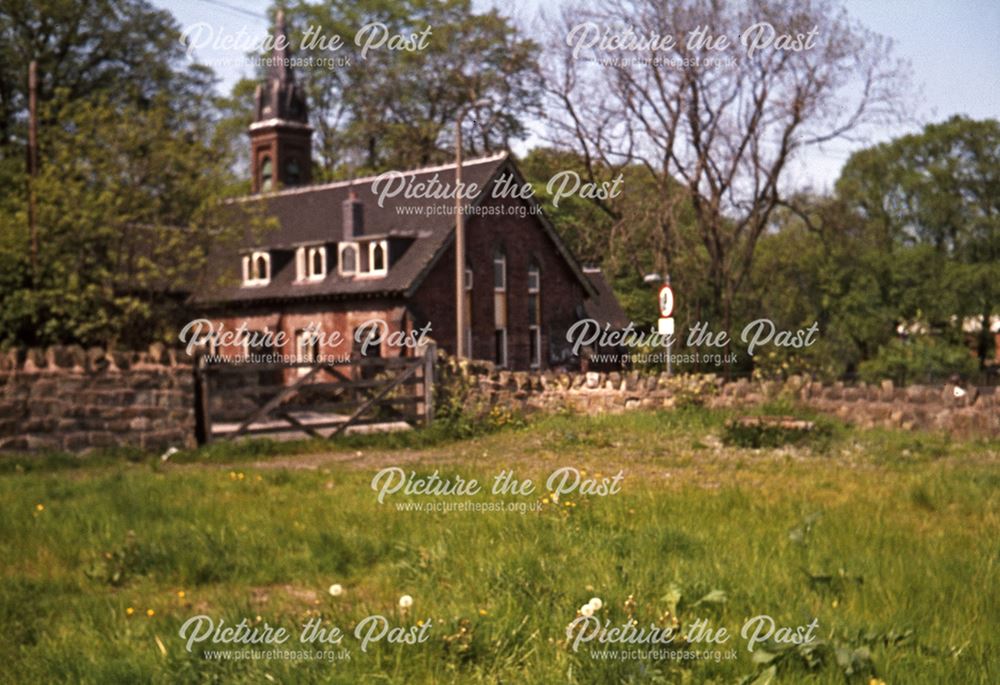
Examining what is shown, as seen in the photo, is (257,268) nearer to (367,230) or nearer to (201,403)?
(367,230)

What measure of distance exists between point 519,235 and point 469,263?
2955mm

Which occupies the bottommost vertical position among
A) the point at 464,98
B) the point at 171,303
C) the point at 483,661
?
the point at 483,661

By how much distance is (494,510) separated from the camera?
9078 millimetres

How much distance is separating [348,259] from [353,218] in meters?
1.52

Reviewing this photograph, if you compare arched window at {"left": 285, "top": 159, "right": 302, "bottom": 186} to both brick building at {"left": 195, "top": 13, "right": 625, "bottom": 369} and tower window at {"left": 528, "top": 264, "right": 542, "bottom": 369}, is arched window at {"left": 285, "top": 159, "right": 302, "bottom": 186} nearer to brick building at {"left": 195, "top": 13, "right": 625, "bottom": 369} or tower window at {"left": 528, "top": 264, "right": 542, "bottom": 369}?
brick building at {"left": 195, "top": 13, "right": 625, "bottom": 369}

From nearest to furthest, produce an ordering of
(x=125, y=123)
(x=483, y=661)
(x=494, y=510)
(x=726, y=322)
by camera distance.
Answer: (x=483, y=661), (x=494, y=510), (x=125, y=123), (x=726, y=322)

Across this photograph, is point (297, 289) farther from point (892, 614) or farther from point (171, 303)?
point (892, 614)

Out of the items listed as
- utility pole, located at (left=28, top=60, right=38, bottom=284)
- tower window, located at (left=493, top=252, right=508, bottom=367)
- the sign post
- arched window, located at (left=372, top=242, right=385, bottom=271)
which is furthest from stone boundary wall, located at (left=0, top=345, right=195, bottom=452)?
tower window, located at (left=493, top=252, right=508, bottom=367)

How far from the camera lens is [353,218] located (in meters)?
38.6

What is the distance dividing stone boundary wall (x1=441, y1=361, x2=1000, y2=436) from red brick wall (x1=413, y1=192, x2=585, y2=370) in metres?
15.1

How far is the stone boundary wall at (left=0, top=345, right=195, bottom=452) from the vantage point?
16172 mm

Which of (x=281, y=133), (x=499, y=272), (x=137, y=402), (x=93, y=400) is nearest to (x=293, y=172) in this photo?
(x=281, y=133)

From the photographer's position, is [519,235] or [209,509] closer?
[209,509]

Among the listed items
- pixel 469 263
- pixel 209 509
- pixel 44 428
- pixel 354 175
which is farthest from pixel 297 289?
pixel 209 509
